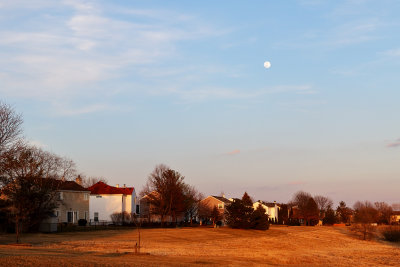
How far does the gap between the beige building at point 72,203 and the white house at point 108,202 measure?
7.58 m

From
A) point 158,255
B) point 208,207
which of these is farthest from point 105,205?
point 158,255

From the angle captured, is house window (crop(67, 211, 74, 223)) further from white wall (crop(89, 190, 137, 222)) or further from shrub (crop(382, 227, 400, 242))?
shrub (crop(382, 227, 400, 242))

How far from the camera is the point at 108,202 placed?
3140 inches

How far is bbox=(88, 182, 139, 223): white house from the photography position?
7900 cm

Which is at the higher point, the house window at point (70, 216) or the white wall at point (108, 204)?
the white wall at point (108, 204)

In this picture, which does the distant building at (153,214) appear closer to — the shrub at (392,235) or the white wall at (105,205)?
the white wall at (105,205)

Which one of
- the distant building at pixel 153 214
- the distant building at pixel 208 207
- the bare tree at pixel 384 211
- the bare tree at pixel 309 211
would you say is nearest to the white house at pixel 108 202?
the distant building at pixel 153 214

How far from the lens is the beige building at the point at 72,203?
66000mm

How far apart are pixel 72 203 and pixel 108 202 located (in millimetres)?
11711

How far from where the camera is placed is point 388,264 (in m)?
40.3

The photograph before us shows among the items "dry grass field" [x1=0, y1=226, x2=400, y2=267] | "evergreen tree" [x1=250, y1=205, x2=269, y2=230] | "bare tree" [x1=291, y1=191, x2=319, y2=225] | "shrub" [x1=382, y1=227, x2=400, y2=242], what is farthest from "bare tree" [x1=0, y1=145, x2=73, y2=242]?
"bare tree" [x1=291, y1=191, x2=319, y2=225]

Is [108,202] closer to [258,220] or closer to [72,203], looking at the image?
[72,203]

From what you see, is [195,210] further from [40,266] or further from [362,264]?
[40,266]

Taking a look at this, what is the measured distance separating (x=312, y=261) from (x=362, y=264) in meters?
3.85
